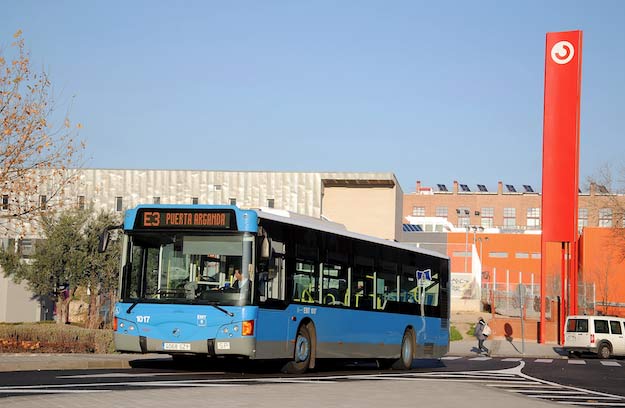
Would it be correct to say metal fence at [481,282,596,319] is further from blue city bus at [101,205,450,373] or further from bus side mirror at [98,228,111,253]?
bus side mirror at [98,228,111,253]

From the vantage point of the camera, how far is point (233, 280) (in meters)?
18.1

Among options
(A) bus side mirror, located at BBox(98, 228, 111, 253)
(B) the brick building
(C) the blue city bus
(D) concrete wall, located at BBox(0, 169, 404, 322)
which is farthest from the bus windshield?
(B) the brick building

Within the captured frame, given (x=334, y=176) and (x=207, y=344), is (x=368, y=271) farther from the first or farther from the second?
(x=334, y=176)

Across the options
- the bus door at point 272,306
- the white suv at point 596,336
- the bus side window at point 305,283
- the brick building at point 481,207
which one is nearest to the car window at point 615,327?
the white suv at point 596,336

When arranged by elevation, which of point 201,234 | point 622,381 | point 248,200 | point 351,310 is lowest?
point 622,381

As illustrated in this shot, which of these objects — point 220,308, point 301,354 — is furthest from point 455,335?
point 220,308

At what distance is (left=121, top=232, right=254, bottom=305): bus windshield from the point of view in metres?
18.1

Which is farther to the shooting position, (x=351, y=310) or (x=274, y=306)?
(x=351, y=310)

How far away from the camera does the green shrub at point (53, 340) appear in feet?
82.0

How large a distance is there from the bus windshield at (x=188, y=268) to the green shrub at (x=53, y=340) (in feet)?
23.5

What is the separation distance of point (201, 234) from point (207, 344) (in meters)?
2.00

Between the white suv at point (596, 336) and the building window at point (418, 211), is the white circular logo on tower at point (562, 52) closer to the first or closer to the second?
the white suv at point (596, 336)

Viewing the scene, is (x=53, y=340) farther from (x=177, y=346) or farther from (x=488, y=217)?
(x=488, y=217)

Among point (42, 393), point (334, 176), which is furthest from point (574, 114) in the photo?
point (42, 393)
